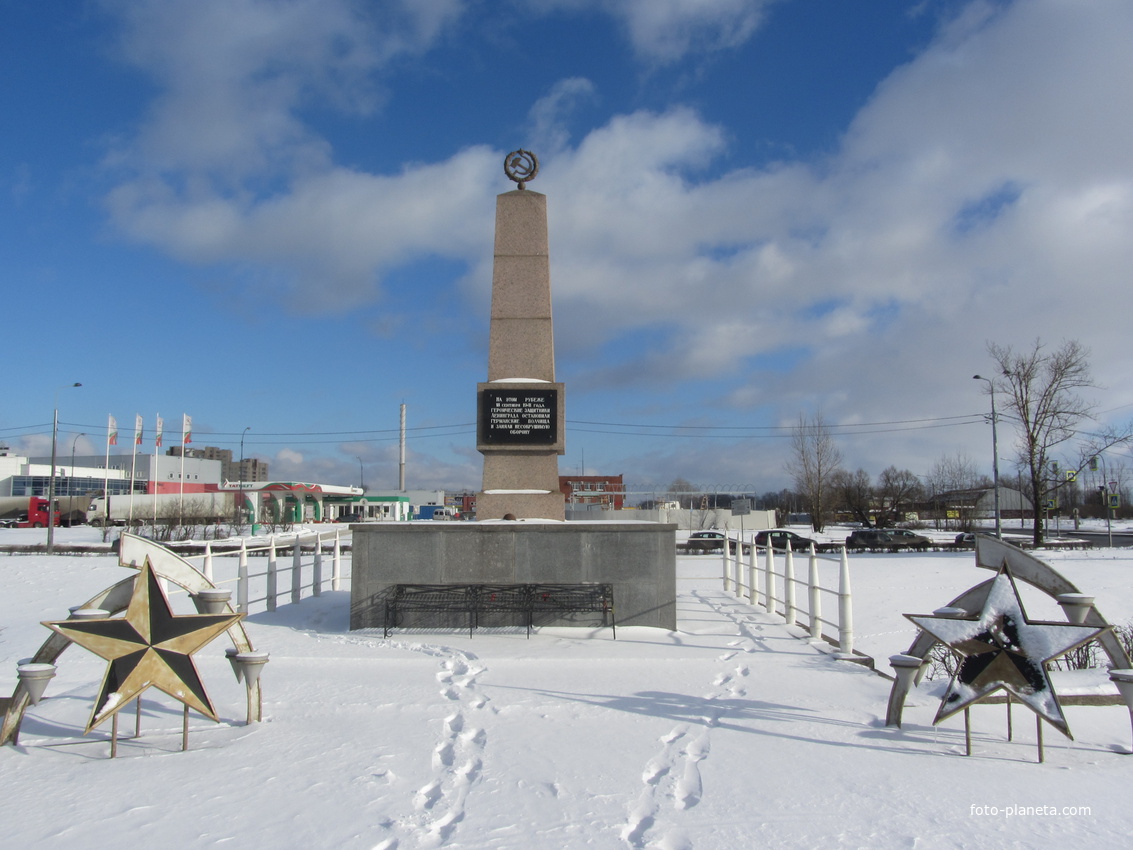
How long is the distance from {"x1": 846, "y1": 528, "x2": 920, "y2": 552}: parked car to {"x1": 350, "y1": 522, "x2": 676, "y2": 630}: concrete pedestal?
23357 millimetres

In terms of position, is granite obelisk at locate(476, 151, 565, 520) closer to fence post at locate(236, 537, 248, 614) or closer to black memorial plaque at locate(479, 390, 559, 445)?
black memorial plaque at locate(479, 390, 559, 445)

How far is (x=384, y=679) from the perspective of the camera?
7.43m

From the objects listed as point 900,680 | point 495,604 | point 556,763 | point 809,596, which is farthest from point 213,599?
point 809,596

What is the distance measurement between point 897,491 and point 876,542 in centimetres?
3628

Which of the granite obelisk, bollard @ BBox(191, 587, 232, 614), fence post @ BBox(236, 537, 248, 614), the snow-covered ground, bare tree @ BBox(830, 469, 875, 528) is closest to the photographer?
the snow-covered ground

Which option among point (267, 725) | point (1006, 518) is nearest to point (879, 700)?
point (267, 725)

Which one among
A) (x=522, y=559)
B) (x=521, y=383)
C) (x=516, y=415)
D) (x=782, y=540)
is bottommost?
(x=782, y=540)

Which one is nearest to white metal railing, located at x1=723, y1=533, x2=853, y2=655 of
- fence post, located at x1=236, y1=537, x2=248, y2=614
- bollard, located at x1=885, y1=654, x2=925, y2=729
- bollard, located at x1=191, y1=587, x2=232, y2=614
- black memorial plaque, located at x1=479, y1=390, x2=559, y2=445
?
bollard, located at x1=885, y1=654, x2=925, y2=729

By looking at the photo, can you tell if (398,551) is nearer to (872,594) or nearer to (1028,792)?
(1028,792)

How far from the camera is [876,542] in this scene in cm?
3475

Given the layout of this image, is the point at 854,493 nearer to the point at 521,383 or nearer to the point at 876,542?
the point at 876,542

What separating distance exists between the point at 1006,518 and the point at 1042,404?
61.5m

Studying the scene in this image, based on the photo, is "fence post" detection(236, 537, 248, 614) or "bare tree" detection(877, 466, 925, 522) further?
"bare tree" detection(877, 466, 925, 522)

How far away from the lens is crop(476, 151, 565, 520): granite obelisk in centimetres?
1222
